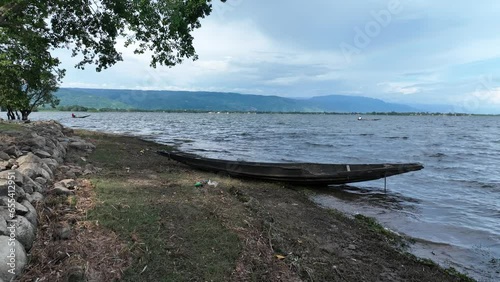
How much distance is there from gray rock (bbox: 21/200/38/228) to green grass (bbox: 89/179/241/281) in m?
0.93

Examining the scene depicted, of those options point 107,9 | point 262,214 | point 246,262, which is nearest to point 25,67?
point 107,9

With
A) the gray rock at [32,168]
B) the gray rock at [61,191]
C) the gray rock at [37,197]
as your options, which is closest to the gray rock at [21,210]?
the gray rock at [37,197]

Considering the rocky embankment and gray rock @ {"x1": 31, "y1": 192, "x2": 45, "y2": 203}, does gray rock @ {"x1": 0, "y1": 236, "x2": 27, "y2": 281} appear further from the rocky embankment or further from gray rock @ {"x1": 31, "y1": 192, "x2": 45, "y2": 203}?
gray rock @ {"x1": 31, "y1": 192, "x2": 45, "y2": 203}

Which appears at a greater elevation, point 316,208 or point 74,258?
point 74,258

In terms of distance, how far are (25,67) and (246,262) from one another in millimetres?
17920

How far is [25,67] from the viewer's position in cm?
1714

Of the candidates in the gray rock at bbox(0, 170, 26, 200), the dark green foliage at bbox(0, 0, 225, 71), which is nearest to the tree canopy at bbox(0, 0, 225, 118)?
the dark green foliage at bbox(0, 0, 225, 71)

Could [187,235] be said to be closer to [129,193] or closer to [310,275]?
[310,275]

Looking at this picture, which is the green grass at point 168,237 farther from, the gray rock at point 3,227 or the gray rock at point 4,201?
the gray rock at point 3,227

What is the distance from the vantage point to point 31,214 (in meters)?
5.04

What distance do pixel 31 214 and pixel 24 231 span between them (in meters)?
0.63

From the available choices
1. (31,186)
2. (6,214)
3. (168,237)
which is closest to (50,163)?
(31,186)

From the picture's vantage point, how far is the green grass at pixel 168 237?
15.3 ft

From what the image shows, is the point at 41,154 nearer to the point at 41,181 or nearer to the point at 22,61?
the point at 41,181
